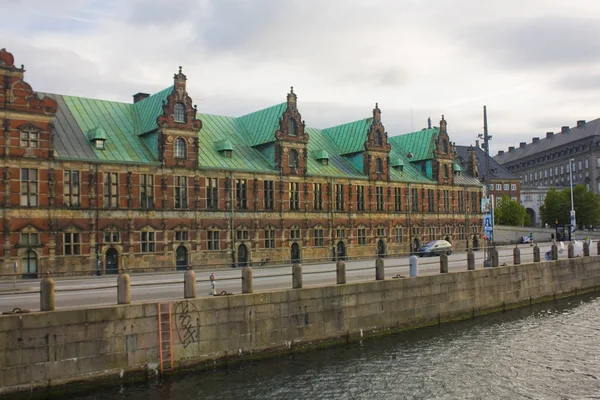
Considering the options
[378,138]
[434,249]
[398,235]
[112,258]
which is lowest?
[434,249]

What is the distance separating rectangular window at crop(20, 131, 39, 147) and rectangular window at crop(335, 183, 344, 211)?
30.6 metres

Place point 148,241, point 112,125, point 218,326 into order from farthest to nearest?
point 112,125, point 148,241, point 218,326

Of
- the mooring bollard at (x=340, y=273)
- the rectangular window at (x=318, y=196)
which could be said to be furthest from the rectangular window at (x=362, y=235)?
the mooring bollard at (x=340, y=273)

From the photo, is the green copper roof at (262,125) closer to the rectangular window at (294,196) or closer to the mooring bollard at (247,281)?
the rectangular window at (294,196)

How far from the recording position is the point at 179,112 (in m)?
51.0

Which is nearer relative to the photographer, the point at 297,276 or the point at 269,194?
the point at 297,276

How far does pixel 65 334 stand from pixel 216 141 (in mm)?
38966

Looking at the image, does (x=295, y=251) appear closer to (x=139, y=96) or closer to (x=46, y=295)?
(x=139, y=96)

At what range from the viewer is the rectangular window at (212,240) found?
5134 centimetres

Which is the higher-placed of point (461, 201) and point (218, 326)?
point (461, 201)

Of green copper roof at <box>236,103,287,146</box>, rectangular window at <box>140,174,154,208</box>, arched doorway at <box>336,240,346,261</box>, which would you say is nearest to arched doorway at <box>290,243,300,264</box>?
arched doorway at <box>336,240,346,261</box>

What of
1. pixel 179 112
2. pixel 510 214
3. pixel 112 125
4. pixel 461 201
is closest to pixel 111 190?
pixel 112 125

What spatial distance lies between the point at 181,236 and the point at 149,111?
12170 millimetres

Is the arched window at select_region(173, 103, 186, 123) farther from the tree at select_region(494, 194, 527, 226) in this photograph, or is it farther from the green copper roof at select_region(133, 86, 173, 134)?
the tree at select_region(494, 194, 527, 226)
